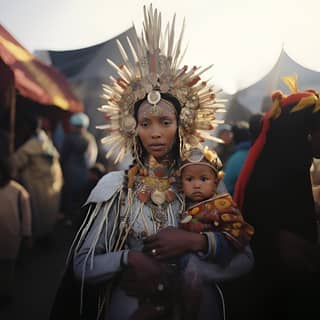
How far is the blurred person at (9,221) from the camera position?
4.97 metres

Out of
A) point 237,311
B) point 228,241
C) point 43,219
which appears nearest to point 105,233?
point 228,241

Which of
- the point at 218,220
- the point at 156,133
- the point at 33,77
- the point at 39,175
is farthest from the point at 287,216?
the point at 39,175

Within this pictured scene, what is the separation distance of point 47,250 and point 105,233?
517 centimetres

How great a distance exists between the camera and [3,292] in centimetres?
520

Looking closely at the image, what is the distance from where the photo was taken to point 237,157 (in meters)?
5.06

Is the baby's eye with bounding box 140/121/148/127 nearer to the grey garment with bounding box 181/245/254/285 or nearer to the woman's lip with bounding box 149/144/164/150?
the woman's lip with bounding box 149/144/164/150

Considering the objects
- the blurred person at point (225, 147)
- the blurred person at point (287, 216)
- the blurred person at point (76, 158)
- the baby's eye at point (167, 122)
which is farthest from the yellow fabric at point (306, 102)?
the blurred person at point (76, 158)

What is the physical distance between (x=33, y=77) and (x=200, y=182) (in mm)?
3242

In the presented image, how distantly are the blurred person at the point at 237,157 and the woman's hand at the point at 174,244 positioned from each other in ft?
7.70

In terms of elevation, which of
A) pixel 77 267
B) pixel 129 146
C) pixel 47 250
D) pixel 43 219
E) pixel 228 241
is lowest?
pixel 47 250

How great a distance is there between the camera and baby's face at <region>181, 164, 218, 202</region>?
2.50 metres

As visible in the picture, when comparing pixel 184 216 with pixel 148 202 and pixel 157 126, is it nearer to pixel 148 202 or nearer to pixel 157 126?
pixel 148 202

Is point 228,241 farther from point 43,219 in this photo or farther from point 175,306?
point 43,219

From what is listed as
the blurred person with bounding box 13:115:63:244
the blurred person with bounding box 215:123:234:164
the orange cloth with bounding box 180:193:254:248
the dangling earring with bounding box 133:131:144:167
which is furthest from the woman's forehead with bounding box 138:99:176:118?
the blurred person with bounding box 13:115:63:244
